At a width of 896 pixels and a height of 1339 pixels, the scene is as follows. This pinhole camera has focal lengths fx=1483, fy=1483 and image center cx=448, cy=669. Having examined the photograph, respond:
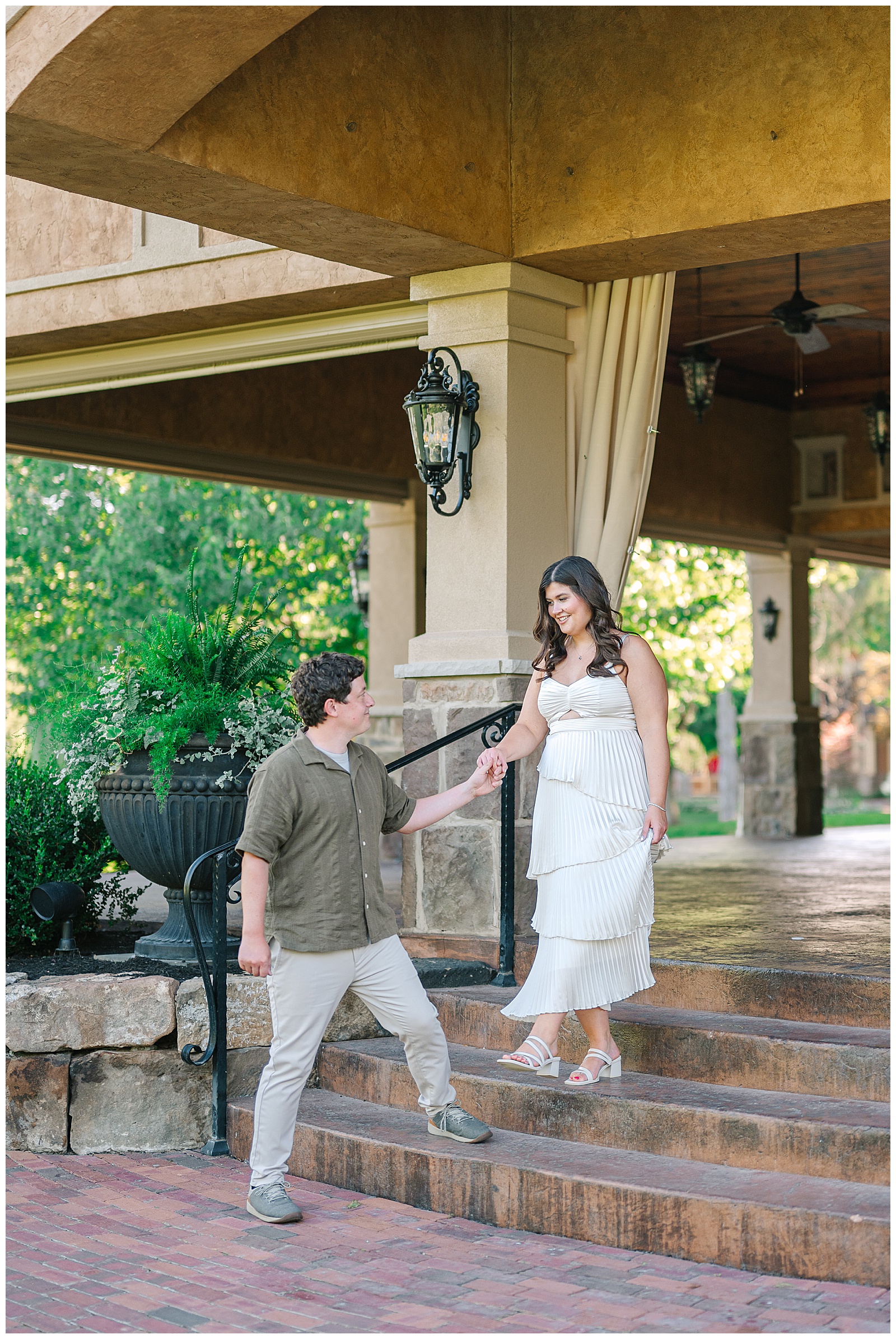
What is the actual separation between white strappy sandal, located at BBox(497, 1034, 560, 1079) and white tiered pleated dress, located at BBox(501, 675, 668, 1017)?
0.33 ft

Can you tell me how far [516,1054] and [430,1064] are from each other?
0.31 meters

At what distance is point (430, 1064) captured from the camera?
4.64m

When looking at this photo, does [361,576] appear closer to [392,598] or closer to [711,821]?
[392,598]

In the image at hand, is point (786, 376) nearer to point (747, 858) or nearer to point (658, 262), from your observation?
point (747, 858)

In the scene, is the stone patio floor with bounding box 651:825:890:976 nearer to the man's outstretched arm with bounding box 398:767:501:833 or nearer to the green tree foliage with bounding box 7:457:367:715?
the man's outstretched arm with bounding box 398:767:501:833

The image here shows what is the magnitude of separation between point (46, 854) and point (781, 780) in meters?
8.61

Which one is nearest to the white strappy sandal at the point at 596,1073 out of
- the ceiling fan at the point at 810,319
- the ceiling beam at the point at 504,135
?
the ceiling beam at the point at 504,135

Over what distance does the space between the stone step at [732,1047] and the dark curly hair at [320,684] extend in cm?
164

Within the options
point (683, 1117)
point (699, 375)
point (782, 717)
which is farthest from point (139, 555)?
point (683, 1117)

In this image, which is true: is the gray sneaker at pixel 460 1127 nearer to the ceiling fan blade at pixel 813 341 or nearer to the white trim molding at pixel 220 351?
the white trim molding at pixel 220 351

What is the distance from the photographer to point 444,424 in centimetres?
634

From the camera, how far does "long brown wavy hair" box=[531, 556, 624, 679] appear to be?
4.76 meters

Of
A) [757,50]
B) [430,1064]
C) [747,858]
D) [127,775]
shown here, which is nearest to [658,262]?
[757,50]

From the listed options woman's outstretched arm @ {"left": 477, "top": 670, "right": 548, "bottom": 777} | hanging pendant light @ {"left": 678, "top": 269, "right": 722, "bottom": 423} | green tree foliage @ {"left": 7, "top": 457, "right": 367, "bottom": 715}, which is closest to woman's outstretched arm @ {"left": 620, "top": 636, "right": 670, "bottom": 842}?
woman's outstretched arm @ {"left": 477, "top": 670, "right": 548, "bottom": 777}
